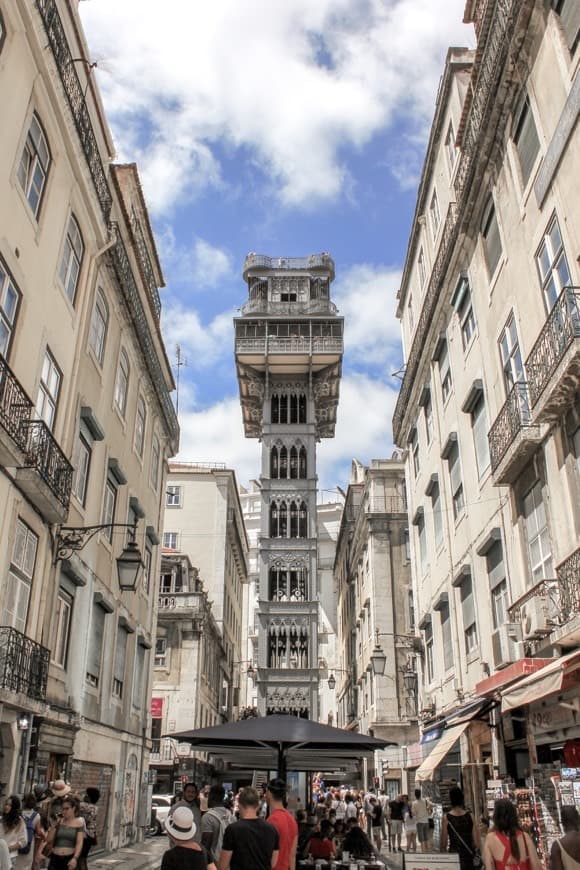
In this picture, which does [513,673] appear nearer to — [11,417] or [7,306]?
[11,417]

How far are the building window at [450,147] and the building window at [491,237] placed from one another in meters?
4.08

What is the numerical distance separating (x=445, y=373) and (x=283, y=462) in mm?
36264

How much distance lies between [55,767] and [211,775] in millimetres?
32122

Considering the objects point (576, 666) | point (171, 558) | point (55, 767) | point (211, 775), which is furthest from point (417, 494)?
point (211, 775)

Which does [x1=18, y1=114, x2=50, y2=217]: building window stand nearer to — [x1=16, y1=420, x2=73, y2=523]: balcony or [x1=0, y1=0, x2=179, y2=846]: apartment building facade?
[x1=0, y1=0, x2=179, y2=846]: apartment building facade

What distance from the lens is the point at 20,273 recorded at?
12.0 metres

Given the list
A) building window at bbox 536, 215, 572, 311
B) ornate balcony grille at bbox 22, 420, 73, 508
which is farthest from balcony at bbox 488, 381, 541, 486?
ornate balcony grille at bbox 22, 420, 73, 508

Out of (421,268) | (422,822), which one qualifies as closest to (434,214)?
(421,268)

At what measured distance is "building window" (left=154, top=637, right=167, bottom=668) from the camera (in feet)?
120

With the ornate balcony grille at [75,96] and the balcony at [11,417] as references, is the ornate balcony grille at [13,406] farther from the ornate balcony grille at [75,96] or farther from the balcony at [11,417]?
the ornate balcony grille at [75,96]

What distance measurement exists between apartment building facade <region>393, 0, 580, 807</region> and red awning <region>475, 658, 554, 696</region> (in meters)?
0.04

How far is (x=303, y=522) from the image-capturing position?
53.9m

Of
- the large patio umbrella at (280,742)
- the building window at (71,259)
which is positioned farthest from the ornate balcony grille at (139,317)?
the large patio umbrella at (280,742)

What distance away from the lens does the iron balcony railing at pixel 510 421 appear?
12271 millimetres
